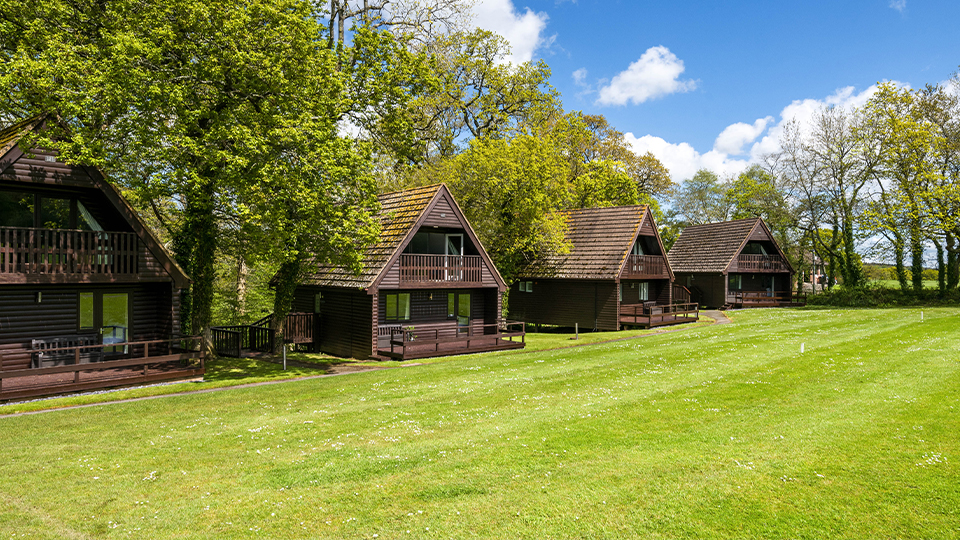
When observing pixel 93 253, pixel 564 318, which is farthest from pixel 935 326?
pixel 93 253

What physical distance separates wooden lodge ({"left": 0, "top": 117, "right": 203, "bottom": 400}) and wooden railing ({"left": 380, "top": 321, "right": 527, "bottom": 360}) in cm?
843

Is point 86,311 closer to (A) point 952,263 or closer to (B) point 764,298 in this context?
(B) point 764,298

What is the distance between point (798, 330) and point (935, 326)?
21.1ft

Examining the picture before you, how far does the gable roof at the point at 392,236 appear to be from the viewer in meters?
26.7

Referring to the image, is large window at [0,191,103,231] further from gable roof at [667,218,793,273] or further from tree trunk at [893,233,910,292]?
tree trunk at [893,233,910,292]

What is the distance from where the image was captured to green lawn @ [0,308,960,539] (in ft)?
25.7

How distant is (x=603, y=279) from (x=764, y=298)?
994 inches

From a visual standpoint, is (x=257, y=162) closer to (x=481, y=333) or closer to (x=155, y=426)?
(x=155, y=426)

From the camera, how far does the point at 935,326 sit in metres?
30.3

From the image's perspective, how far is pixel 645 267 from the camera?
3928 cm

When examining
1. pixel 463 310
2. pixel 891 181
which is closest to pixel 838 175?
pixel 891 181

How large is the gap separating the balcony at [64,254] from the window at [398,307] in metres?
11.1

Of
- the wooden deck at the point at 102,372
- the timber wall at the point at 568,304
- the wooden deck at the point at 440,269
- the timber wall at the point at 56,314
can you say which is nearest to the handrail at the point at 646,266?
the timber wall at the point at 568,304

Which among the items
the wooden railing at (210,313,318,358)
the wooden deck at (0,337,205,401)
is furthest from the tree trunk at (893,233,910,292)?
the wooden deck at (0,337,205,401)
